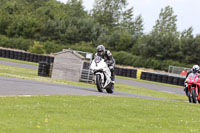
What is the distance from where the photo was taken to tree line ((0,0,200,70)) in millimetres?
57844

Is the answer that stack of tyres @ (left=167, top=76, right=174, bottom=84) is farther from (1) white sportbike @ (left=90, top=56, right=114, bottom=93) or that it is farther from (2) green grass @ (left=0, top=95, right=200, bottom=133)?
(2) green grass @ (left=0, top=95, right=200, bottom=133)

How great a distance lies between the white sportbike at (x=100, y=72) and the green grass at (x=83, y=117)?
4631 mm

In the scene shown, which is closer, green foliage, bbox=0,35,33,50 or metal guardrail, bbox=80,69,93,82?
metal guardrail, bbox=80,69,93,82

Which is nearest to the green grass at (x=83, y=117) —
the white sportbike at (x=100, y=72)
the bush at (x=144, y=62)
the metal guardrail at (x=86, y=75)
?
the white sportbike at (x=100, y=72)

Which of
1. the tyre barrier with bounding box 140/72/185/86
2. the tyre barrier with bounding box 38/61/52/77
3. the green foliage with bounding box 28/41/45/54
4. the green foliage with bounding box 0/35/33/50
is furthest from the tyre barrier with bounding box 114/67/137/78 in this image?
the green foliage with bounding box 0/35/33/50

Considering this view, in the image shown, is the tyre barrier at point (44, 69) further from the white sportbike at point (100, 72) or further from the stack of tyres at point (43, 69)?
the white sportbike at point (100, 72)

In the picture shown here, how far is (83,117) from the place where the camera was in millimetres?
8344

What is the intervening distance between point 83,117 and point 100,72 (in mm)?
7839

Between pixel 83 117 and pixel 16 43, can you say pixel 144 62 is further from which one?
pixel 83 117

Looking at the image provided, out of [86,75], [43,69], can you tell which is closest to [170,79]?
[86,75]

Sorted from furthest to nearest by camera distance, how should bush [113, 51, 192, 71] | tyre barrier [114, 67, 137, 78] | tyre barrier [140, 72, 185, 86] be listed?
1. bush [113, 51, 192, 71]
2. tyre barrier [114, 67, 137, 78]
3. tyre barrier [140, 72, 185, 86]

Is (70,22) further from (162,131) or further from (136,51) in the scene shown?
(162,131)

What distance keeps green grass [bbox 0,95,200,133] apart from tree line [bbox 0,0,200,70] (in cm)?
4358

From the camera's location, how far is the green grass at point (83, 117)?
6.96m
